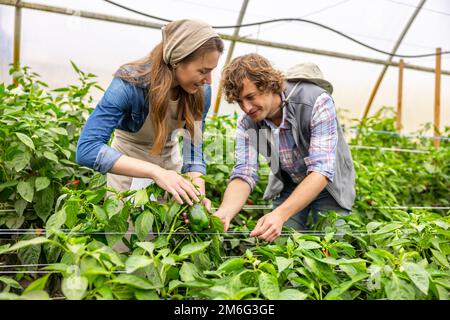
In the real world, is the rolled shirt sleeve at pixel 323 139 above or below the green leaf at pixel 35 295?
above

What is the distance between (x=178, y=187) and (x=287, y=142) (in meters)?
0.74

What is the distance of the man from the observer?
158cm

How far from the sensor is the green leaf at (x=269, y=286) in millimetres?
887

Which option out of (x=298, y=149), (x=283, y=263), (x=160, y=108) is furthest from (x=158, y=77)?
(x=283, y=263)

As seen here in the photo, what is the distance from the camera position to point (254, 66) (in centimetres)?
163

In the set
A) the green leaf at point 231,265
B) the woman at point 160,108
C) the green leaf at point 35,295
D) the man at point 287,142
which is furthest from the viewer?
the man at point 287,142

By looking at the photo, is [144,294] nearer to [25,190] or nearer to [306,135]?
[25,190]

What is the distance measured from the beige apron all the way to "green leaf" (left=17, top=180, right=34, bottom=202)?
0.27 metres

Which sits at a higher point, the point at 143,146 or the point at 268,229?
the point at 143,146

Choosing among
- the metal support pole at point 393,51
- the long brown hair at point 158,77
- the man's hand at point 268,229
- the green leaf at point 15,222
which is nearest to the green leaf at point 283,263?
the man's hand at point 268,229

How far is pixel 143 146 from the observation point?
168 centimetres

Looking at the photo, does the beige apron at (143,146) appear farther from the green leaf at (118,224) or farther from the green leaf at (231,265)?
the green leaf at (231,265)

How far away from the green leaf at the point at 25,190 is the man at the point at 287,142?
673mm

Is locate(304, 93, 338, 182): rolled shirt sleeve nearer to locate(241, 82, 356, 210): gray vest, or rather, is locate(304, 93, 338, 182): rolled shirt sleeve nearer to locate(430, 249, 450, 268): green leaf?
locate(241, 82, 356, 210): gray vest
